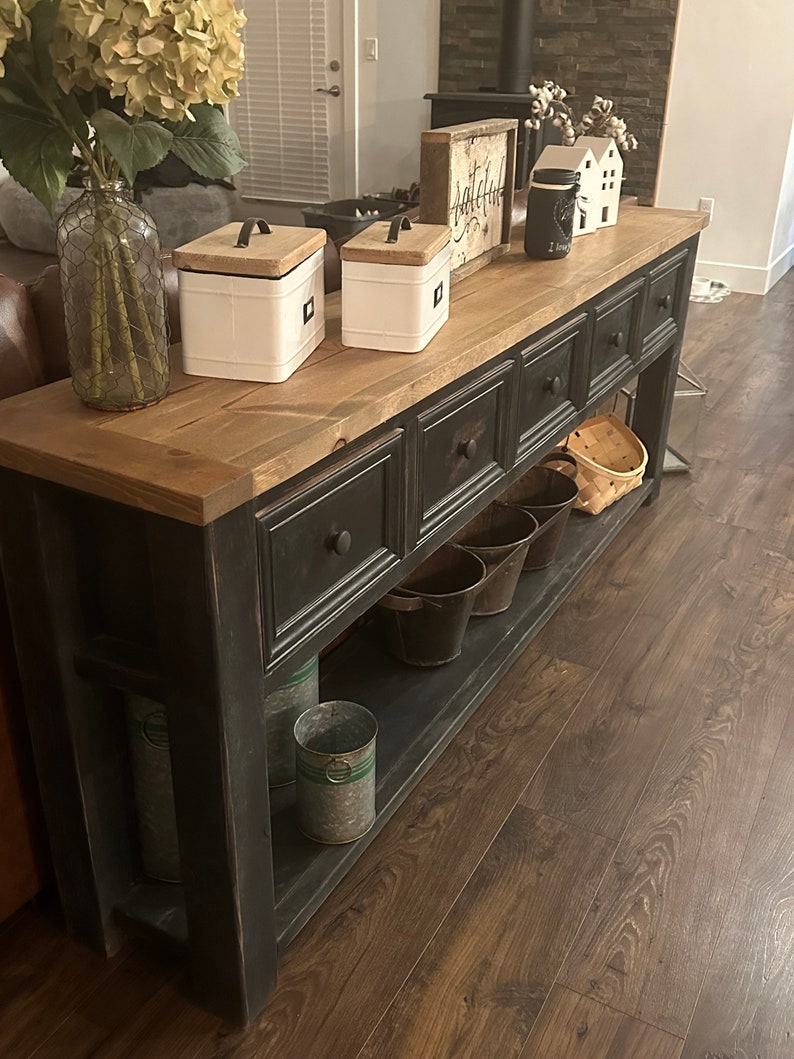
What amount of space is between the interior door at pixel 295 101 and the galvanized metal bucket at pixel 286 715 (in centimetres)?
557

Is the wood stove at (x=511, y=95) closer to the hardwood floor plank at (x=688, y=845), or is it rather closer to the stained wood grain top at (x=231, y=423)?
the hardwood floor plank at (x=688, y=845)

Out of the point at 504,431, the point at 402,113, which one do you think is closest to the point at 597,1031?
the point at 504,431

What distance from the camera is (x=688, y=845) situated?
5.92ft

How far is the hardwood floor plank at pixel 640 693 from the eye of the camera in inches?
75.7

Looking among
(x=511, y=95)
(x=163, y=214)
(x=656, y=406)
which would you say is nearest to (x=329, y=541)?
(x=656, y=406)

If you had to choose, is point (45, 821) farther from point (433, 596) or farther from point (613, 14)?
point (613, 14)

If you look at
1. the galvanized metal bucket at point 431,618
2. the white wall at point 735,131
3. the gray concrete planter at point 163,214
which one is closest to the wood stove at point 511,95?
the white wall at point 735,131

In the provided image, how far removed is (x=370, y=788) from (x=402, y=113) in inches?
231

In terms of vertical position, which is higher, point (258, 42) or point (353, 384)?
point (258, 42)

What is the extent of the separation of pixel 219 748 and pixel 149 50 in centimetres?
80

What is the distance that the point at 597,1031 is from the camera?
146cm

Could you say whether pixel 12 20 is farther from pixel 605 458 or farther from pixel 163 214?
pixel 163 214

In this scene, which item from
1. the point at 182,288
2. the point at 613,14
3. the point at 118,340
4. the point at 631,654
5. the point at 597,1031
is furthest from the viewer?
the point at 613,14

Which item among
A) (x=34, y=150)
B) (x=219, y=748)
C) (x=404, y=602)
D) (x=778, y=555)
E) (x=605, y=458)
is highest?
(x=34, y=150)
